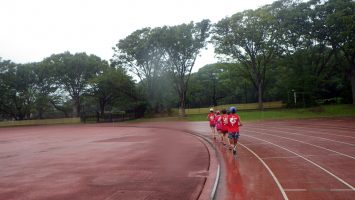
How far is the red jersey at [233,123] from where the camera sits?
38.4 feet

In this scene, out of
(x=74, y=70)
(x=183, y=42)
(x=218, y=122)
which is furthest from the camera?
(x=74, y=70)

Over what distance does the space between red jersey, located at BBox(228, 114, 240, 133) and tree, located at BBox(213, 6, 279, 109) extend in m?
27.1

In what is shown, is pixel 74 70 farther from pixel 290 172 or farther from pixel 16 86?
pixel 290 172

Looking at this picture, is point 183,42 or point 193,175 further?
point 183,42

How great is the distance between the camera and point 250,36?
122ft

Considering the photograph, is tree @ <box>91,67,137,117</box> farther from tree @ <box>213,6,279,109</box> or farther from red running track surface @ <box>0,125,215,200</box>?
red running track surface @ <box>0,125,215,200</box>

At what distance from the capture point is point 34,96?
5534cm

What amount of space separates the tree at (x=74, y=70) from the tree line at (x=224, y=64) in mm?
164

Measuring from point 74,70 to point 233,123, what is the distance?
45.4 metres

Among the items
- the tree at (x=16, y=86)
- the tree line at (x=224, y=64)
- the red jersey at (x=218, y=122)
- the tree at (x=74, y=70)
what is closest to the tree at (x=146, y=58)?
the tree line at (x=224, y=64)

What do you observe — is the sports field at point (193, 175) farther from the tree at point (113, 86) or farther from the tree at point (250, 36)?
the tree at point (113, 86)

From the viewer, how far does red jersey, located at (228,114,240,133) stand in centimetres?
1170

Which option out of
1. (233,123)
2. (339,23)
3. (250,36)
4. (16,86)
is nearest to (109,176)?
(233,123)

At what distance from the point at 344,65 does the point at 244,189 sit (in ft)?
124
